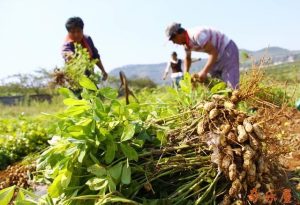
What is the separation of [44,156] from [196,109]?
722 millimetres

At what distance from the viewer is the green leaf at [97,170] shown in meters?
1.75

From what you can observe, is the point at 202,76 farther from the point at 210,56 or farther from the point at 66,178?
the point at 66,178

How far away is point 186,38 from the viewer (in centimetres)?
479

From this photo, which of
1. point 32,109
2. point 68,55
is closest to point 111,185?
point 68,55

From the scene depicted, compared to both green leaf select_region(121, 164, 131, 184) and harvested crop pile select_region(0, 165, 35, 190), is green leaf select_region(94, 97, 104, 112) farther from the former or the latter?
harvested crop pile select_region(0, 165, 35, 190)

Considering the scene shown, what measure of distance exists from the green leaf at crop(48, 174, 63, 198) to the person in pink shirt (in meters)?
2.85

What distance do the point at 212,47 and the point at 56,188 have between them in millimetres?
3278

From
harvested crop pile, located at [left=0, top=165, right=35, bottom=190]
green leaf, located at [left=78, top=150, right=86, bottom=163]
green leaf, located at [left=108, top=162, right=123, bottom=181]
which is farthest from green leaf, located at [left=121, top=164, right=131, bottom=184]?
harvested crop pile, located at [left=0, top=165, right=35, bottom=190]

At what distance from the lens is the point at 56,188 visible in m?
1.82

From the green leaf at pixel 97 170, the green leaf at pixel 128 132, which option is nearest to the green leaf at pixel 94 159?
the green leaf at pixel 97 170

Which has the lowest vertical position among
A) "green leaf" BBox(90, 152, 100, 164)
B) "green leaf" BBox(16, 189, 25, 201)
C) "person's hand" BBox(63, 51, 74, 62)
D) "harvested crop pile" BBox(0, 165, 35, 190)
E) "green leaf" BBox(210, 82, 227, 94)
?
"harvested crop pile" BBox(0, 165, 35, 190)

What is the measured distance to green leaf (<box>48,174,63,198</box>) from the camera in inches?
71.2

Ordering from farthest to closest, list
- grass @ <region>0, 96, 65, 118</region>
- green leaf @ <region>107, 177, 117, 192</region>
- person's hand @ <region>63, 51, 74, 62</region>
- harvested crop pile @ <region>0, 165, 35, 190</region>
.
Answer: grass @ <region>0, 96, 65, 118</region> → person's hand @ <region>63, 51, 74, 62</region> → harvested crop pile @ <region>0, 165, 35, 190</region> → green leaf @ <region>107, 177, 117, 192</region>

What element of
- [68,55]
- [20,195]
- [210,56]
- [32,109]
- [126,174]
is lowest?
[32,109]
